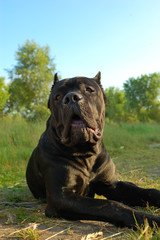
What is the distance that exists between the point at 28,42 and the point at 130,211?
29.3m

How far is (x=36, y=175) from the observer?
267cm

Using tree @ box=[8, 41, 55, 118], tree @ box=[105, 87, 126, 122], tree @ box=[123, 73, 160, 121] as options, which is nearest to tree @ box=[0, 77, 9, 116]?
tree @ box=[8, 41, 55, 118]

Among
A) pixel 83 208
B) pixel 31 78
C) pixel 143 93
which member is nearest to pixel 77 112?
pixel 83 208

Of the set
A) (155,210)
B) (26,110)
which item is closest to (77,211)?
(155,210)

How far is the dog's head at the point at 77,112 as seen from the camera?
81.6 inches

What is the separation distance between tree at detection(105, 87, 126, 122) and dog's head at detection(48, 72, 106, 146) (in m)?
32.4

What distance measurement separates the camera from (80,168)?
2299 millimetres

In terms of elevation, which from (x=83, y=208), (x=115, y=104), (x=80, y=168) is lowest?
(x=83, y=208)

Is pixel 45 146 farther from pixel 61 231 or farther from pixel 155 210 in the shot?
pixel 155 210

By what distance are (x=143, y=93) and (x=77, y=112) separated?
4255 centimetres

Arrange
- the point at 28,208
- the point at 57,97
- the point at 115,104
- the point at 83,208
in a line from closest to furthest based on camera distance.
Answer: the point at 83,208, the point at 57,97, the point at 28,208, the point at 115,104

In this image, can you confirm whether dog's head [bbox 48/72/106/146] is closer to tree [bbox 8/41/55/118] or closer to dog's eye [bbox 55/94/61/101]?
dog's eye [bbox 55/94/61/101]

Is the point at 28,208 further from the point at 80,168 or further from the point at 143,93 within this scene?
the point at 143,93

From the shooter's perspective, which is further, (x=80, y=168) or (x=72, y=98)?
(x=80, y=168)
